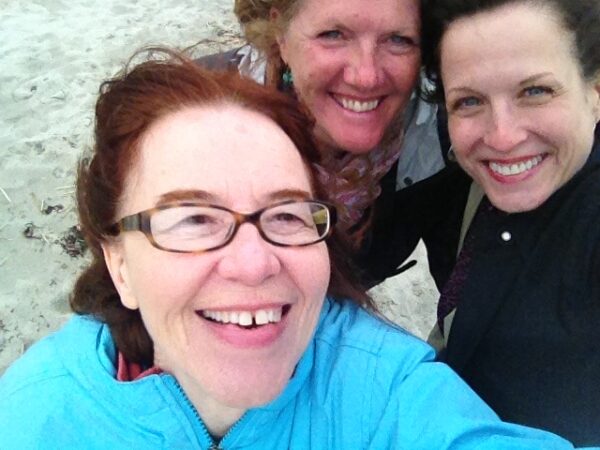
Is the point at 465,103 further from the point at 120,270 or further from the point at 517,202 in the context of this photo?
the point at 120,270

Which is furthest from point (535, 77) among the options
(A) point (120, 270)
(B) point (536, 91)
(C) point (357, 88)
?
(A) point (120, 270)

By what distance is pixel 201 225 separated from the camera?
132 cm

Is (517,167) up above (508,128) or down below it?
below

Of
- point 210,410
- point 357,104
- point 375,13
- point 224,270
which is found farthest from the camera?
point 357,104

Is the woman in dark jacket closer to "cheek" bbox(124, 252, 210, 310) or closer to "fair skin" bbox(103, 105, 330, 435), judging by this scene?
"fair skin" bbox(103, 105, 330, 435)

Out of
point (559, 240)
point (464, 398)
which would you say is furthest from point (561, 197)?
point (464, 398)

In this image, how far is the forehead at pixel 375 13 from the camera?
1846 millimetres

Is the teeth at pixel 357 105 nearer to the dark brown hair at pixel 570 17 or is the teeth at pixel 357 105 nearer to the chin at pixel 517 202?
the dark brown hair at pixel 570 17

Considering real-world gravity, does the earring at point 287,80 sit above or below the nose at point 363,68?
below

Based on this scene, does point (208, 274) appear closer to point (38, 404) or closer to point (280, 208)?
point (280, 208)

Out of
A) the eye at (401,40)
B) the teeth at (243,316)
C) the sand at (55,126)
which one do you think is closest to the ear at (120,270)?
the teeth at (243,316)

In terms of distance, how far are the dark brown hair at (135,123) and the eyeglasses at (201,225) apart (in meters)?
0.17

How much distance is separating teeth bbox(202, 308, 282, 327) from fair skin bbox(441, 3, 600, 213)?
78cm

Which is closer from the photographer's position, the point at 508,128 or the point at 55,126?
the point at 508,128
